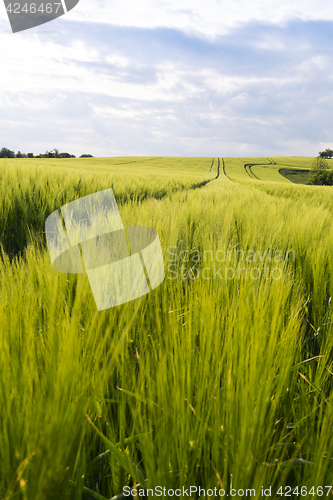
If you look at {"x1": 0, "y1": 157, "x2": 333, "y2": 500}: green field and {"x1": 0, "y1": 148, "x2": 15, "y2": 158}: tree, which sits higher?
{"x1": 0, "y1": 148, "x2": 15, "y2": 158}: tree

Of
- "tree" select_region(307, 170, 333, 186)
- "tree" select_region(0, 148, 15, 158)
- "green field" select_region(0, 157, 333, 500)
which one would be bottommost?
"green field" select_region(0, 157, 333, 500)

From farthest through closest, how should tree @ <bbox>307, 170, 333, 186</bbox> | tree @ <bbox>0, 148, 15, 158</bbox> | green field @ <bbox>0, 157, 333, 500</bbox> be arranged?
tree @ <bbox>0, 148, 15, 158</bbox>, tree @ <bbox>307, 170, 333, 186</bbox>, green field @ <bbox>0, 157, 333, 500</bbox>

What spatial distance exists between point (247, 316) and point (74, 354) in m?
0.36

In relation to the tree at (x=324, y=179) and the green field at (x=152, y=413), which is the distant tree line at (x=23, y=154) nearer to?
the tree at (x=324, y=179)

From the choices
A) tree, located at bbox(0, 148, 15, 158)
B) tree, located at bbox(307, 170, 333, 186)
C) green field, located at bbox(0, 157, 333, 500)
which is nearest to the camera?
green field, located at bbox(0, 157, 333, 500)

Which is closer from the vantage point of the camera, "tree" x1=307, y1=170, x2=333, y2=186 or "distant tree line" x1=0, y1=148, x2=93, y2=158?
"tree" x1=307, y1=170, x2=333, y2=186

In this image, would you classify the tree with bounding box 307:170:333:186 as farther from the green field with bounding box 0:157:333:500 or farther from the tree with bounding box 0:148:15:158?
the tree with bounding box 0:148:15:158

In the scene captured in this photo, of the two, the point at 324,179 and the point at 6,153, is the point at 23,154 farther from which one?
the point at 324,179

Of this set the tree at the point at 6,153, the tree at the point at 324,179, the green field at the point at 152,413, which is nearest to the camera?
the green field at the point at 152,413

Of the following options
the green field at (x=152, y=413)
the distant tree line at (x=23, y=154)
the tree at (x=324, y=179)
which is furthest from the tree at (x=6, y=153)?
the green field at (x=152, y=413)

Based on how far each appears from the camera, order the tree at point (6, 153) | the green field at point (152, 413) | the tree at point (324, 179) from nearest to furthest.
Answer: the green field at point (152, 413) → the tree at point (324, 179) → the tree at point (6, 153)

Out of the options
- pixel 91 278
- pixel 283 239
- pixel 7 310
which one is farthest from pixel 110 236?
pixel 283 239

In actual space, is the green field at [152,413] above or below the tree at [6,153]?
below

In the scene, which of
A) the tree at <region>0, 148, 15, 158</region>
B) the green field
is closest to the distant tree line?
the tree at <region>0, 148, 15, 158</region>
